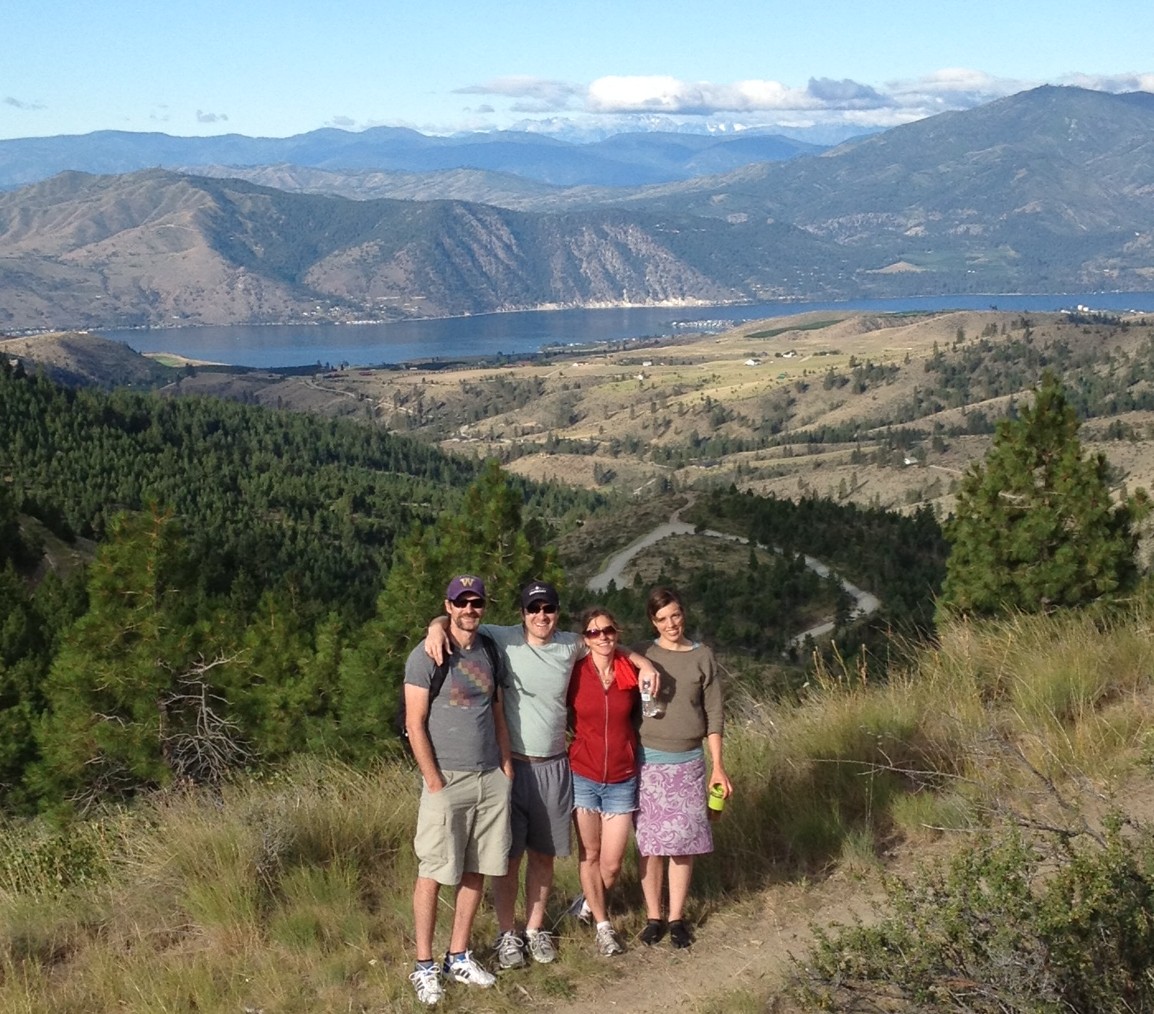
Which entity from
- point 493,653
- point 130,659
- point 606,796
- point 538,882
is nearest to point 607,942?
point 538,882

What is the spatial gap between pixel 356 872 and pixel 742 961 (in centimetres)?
236

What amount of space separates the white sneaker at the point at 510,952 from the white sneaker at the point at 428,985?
1.31 feet

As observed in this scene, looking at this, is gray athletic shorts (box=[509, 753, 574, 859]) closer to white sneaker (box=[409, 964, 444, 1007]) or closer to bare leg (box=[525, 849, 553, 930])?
bare leg (box=[525, 849, 553, 930])

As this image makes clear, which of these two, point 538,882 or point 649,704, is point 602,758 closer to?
point 649,704

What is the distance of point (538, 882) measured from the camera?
6.88 metres

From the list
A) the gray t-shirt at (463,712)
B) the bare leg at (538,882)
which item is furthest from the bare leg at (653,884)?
the gray t-shirt at (463,712)

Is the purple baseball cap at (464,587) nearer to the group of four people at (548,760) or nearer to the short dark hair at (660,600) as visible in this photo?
the group of four people at (548,760)

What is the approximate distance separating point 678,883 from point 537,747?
3.62 feet

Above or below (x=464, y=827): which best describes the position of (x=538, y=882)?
below

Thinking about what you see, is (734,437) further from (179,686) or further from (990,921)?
(990,921)

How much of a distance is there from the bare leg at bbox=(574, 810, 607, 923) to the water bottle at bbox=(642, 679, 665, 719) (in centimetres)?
67

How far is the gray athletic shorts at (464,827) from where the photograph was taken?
6.52 meters

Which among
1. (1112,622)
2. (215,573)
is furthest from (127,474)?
(1112,622)

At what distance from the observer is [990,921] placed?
4906 millimetres
